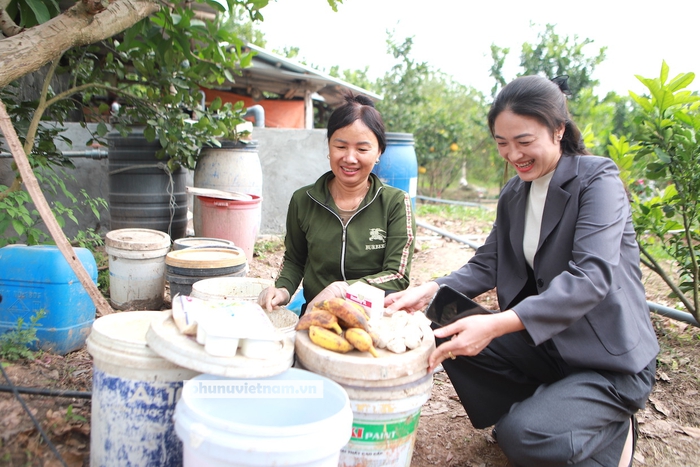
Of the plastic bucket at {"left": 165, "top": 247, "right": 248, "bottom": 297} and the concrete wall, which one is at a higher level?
the concrete wall

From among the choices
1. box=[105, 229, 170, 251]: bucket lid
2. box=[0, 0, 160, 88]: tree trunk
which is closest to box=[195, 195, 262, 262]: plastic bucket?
box=[105, 229, 170, 251]: bucket lid

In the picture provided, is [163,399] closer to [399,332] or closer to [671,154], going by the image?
[399,332]

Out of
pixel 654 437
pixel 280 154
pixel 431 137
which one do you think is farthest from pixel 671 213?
Result: pixel 431 137

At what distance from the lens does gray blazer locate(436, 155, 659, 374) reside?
1.80 metres

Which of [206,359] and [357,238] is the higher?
[357,238]

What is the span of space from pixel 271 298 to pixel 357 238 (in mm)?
558

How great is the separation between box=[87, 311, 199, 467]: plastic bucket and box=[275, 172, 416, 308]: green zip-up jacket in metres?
1.05

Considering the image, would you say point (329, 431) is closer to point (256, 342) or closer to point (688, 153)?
point (256, 342)

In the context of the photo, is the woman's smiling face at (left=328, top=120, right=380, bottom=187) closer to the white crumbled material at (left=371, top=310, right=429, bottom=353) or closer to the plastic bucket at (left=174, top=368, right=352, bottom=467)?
the white crumbled material at (left=371, top=310, right=429, bottom=353)

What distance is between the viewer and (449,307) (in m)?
2.24

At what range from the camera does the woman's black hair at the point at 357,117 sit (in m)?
2.55

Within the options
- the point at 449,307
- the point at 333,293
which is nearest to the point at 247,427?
the point at 333,293

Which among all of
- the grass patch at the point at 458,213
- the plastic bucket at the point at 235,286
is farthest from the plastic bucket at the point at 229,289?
the grass patch at the point at 458,213

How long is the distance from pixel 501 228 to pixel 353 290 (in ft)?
2.73
